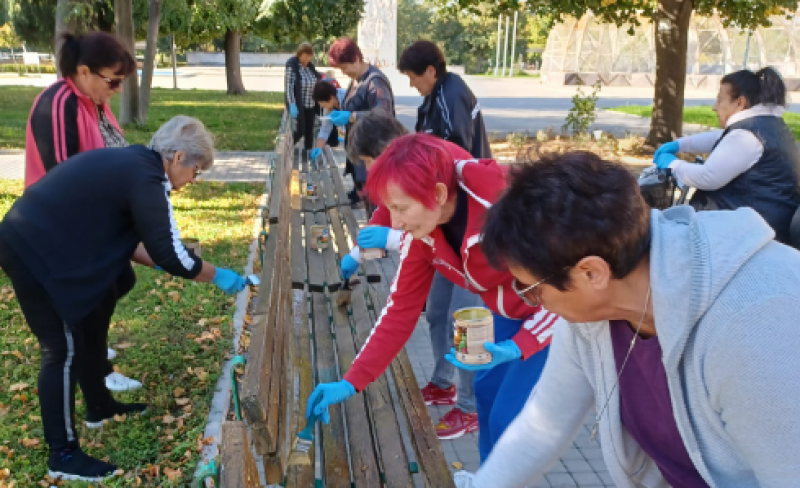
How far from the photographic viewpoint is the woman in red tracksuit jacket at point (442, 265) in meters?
2.24

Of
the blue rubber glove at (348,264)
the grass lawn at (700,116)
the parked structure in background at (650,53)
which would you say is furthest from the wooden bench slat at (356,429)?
the parked structure in background at (650,53)

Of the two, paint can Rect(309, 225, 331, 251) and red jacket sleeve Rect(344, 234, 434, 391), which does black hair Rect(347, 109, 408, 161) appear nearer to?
red jacket sleeve Rect(344, 234, 434, 391)

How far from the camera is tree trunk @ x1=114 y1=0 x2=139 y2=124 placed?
43.6 ft

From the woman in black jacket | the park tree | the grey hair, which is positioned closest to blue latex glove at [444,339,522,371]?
the grey hair

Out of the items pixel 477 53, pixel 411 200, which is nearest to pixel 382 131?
pixel 411 200

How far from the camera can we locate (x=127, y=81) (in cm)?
1393

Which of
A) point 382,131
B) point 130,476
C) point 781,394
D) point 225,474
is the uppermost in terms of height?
point 382,131

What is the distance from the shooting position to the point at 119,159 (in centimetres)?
281

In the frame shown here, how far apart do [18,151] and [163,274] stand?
7737 mm

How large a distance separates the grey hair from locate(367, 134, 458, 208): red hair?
1.02 meters

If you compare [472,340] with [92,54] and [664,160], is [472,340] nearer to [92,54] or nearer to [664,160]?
[92,54]

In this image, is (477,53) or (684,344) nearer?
(684,344)

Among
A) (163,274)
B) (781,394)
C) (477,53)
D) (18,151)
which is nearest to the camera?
(781,394)

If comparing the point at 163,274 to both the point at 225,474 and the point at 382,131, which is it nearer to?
the point at 382,131
